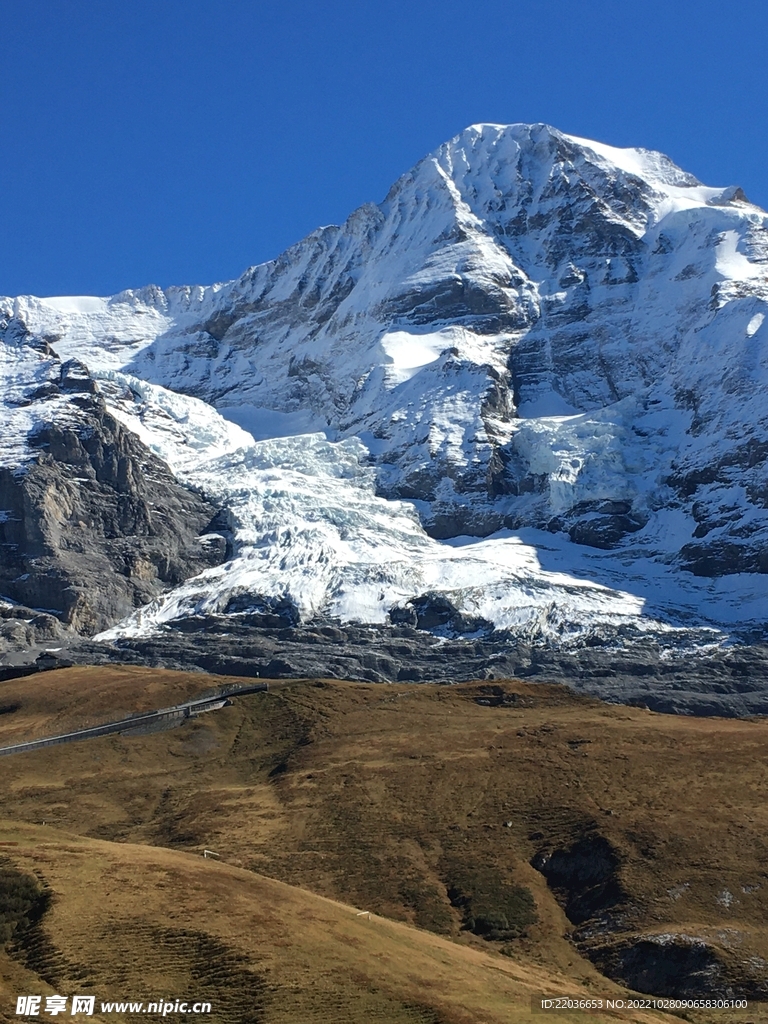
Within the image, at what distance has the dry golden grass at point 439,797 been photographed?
105 m

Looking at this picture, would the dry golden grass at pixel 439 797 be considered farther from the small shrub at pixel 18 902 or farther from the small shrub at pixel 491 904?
the small shrub at pixel 18 902

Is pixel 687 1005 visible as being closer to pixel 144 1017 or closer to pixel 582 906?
pixel 582 906

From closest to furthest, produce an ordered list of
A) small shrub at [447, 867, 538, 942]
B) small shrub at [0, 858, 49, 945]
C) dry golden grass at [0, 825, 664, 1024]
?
dry golden grass at [0, 825, 664, 1024]
small shrub at [0, 858, 49, 945]
small shrub at [447, 867, 538, 942]

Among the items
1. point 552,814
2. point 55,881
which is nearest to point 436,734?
point 552,814

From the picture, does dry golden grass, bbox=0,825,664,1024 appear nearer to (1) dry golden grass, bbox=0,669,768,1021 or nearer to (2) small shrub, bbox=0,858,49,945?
(2) small shrub, bbox=0,858,49,945

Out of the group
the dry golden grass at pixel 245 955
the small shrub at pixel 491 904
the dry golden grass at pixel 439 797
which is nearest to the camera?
the dry golden grass at pixel 245 955

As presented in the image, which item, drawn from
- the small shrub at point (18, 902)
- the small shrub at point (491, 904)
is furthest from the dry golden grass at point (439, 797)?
the small shrub at point (18, 902)

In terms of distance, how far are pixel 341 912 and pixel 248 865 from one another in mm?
22796

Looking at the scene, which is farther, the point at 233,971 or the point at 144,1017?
the point at 233,971

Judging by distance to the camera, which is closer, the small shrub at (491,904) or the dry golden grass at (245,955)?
the dry golden grass at (245,955)

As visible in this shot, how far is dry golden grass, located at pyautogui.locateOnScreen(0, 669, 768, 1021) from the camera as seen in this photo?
A: 105 meters

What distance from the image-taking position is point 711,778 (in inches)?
4828

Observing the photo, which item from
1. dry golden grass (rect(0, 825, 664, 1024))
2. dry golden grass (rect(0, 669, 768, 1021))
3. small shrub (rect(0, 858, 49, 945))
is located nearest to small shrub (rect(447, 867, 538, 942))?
dry golden grass (rect(0, 669, 768, 1021))

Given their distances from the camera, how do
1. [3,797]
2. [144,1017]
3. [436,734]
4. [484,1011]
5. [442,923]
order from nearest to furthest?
1. [144,1017]
2. [484,1011]
3. [442,923]
4. [3,797]
5. [436,734]
